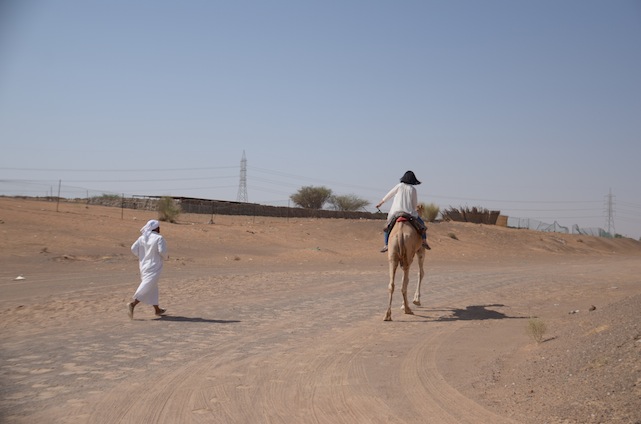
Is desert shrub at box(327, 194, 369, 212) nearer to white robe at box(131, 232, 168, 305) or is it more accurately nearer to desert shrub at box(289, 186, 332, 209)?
desert shrub at box(289, 186, 332, 209)

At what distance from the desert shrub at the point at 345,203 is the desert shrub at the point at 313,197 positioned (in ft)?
2.69

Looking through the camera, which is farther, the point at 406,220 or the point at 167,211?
the point at 167,211

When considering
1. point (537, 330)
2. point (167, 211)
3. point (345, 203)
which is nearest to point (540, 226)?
point (345, 203)

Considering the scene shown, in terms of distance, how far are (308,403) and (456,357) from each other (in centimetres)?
310

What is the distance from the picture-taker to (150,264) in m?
12.1

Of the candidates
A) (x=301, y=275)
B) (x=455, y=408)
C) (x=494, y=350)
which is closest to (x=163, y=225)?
(x=301, y=275)

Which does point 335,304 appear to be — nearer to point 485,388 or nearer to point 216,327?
point 216,327

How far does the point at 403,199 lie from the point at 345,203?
6540 centimetres

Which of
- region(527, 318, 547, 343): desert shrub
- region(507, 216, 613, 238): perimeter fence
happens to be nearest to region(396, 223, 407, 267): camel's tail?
region(527, 318, 547, 343): desert shrub

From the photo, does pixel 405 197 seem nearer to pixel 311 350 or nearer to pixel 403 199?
pixel 403 199

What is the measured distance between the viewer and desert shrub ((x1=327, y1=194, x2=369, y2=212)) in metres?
78.1

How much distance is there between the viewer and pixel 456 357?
8.62m

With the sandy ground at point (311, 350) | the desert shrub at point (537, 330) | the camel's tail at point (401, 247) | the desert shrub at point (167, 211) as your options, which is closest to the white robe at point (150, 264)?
the sandy ground at point (311, 350)

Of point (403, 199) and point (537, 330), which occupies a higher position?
point (403, 199)
